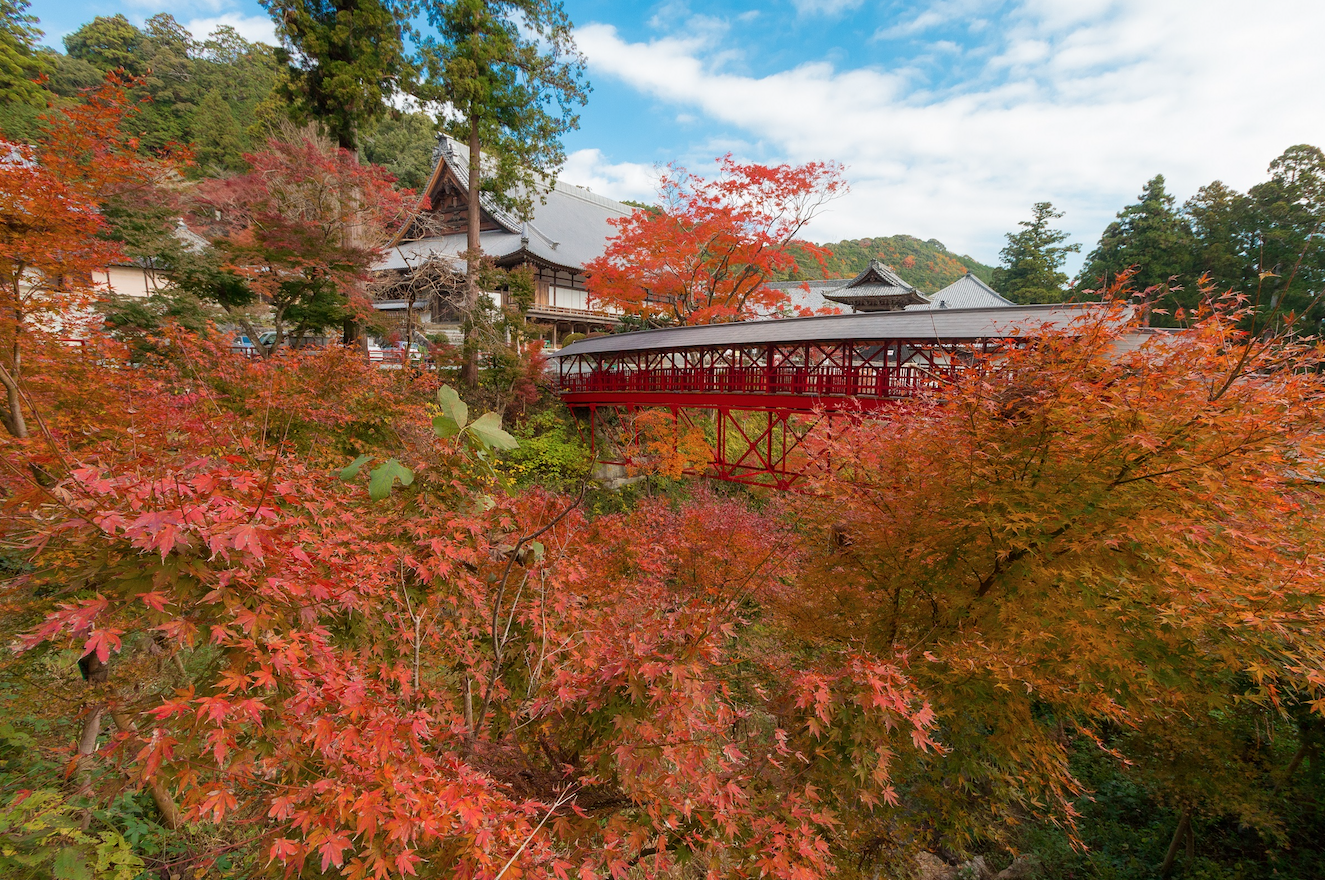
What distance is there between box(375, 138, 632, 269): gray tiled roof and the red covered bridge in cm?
677

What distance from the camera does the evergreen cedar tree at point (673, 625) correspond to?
1590 millimetres

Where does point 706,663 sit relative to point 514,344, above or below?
below

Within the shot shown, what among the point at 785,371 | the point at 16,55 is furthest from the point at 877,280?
the point at 16,55

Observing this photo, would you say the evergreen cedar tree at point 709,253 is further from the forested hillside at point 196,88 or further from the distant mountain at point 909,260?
the distant mountain at point 909,260

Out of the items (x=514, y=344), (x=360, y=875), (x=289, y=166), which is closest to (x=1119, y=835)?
(x=360, y=875)

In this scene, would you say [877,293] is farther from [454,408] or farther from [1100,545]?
[454,408]

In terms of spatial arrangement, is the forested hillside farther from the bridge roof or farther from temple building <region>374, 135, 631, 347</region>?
the bridge roof

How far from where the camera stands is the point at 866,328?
9.50m

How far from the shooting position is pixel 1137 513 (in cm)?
319

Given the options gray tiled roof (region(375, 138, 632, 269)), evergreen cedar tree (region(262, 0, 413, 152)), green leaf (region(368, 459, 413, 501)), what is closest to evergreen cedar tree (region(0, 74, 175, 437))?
green leaf (region(368, 459, 413, 501))

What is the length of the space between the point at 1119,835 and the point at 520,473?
39.2ft

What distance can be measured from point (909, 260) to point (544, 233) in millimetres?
41731

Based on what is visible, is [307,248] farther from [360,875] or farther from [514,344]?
[360,875]

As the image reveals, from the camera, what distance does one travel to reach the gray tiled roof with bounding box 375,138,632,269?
19.2 metres
